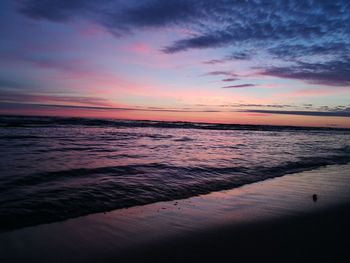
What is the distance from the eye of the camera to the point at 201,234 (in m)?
4.28

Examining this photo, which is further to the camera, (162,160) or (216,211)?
(162,160)

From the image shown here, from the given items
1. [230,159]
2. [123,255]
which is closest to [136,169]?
[230,159]

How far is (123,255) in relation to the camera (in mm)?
3557

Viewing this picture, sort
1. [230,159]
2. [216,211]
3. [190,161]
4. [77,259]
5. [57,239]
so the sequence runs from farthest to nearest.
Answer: [230,159] → [190,161] → [216,211] → [57,239] → [77,259]

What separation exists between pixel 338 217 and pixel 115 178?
564cm

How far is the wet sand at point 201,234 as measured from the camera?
353 cm

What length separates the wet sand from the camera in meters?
3.53

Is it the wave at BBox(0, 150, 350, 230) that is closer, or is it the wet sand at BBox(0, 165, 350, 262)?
the wet sand at BBox(0, 165, 350, 262)

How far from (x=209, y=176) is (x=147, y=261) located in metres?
5.65

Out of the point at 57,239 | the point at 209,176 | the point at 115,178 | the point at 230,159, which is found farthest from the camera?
the point at 230,159

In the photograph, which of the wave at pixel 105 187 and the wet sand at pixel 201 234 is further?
the wave at pixel 105 187

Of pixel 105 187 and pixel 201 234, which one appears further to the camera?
pixel 105 187

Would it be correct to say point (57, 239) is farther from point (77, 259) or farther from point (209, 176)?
point (209, 176)

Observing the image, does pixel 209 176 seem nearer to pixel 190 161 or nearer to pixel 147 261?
pixel 190 161
